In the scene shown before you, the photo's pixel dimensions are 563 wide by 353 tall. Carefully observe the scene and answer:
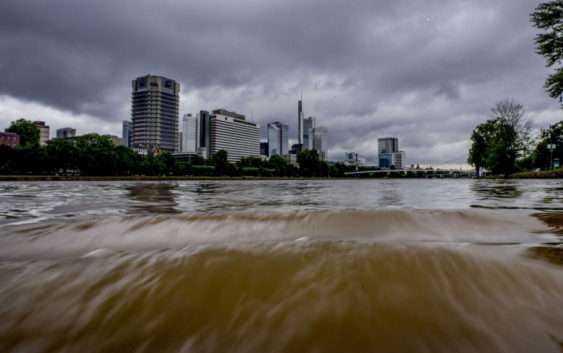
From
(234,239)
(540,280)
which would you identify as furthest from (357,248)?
(234,239)

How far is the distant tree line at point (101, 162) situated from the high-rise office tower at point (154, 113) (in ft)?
304

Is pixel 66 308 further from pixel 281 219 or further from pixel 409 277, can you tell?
pixel 281 219

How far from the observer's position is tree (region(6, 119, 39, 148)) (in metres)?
70.6

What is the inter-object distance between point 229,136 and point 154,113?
167ft

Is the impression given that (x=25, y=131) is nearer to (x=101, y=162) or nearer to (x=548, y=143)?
(x=101, y=162)

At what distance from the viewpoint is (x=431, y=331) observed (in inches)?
59.1

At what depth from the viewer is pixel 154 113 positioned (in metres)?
181

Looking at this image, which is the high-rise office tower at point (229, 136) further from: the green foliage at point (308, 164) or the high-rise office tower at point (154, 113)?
the green foliage at point (308, 164)

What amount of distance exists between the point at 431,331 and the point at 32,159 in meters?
68.5

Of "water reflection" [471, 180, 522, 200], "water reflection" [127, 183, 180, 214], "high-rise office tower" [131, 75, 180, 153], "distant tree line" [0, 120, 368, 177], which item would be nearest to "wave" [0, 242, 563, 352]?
"water reflection" [127, 183, 180, 214]

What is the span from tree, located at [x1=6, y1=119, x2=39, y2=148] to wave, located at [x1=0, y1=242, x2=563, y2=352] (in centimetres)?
9126

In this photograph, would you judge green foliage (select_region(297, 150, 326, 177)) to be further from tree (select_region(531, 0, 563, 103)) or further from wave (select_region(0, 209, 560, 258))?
wave (select_region(0, 209, 560, 258))

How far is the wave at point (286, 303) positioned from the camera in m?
1.48

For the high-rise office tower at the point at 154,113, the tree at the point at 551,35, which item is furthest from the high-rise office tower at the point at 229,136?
the tree at the point at 551,35
